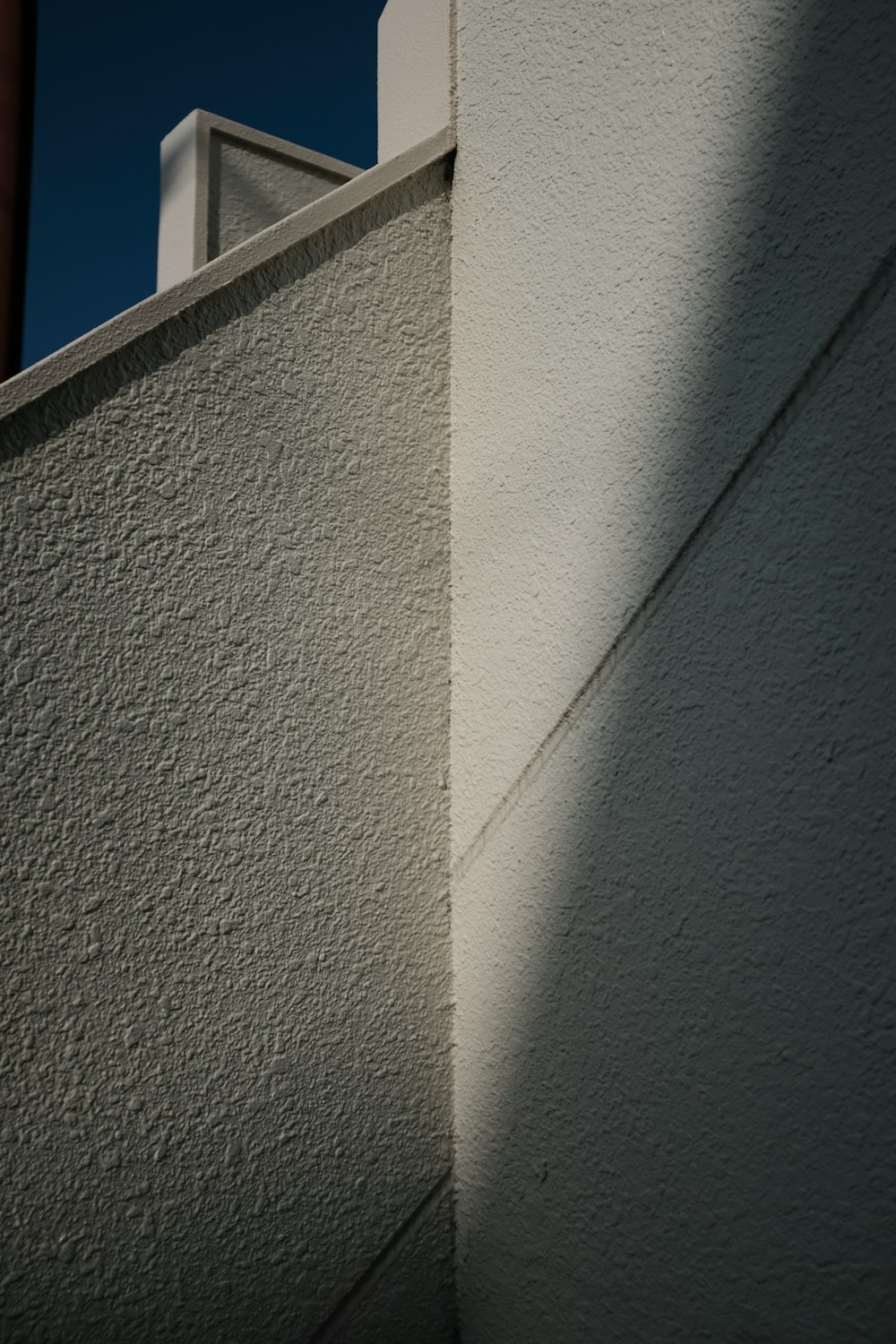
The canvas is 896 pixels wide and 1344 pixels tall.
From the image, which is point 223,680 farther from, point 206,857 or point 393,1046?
point 393,1046

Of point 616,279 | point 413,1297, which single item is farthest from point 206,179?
point 413,1297

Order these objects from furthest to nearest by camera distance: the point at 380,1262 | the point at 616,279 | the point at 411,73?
the point at 411,73 < the point at 380,1262 < the point at 616,279

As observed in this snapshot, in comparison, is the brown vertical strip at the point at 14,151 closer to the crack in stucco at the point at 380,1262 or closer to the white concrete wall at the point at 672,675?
the white concrete wall at the point at 672,675

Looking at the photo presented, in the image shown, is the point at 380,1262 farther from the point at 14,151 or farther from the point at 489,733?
the point at 14,151

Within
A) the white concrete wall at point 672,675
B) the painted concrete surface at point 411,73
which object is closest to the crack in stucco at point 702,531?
the white concrete wall at point 672,675

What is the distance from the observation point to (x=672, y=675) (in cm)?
144

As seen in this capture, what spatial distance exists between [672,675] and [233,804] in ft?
2.49

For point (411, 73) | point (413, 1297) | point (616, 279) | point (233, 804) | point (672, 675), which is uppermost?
point (411, 73)

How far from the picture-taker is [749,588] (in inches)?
52.5

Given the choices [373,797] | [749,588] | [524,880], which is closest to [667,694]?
[749,588]

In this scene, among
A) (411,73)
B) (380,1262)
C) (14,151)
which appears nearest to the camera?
(380,1262)

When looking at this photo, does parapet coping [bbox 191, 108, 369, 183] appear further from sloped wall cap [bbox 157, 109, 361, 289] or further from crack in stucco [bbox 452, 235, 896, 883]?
crack in stucco [bbox 452, 235, 896, 883]

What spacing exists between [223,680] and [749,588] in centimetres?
86

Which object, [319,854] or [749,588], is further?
[319,854]
